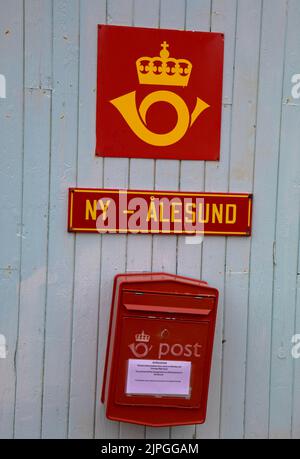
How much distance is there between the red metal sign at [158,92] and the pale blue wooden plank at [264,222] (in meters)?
0.24

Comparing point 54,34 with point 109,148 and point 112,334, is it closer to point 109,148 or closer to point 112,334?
point 109,148

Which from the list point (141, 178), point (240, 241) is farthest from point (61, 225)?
point (240, 241)

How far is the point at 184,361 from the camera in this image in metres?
2.70

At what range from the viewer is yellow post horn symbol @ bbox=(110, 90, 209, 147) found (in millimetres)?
2842

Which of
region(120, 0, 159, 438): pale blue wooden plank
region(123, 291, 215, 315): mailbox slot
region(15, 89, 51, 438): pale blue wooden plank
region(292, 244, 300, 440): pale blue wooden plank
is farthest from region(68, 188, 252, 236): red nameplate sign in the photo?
region(292, 244, 300, 440): pale blue wooden plank

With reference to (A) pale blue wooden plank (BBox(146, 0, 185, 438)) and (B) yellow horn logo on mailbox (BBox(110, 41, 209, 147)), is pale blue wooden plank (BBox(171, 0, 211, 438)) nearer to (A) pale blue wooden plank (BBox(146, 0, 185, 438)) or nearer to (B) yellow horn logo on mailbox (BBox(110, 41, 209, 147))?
(A) pale blue wooden plank (BBox(146, 0, 185, 438))

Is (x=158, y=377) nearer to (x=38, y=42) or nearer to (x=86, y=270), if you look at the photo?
(x=86, y=270)

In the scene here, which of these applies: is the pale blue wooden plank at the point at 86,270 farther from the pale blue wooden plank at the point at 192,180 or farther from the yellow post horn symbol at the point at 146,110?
the pale blue wooden plank at the point at 192,180

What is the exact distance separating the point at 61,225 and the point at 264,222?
102 centimetres

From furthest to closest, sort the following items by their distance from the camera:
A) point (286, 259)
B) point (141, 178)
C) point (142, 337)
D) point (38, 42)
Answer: point (286, 259), point (141, 178), point (38, 42), point (142, 337)

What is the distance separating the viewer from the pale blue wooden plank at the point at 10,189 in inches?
109

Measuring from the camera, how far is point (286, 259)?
3.01 meters

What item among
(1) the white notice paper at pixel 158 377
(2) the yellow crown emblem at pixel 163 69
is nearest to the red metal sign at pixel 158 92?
(2) the yellow crown emblem at pixel 163 69
